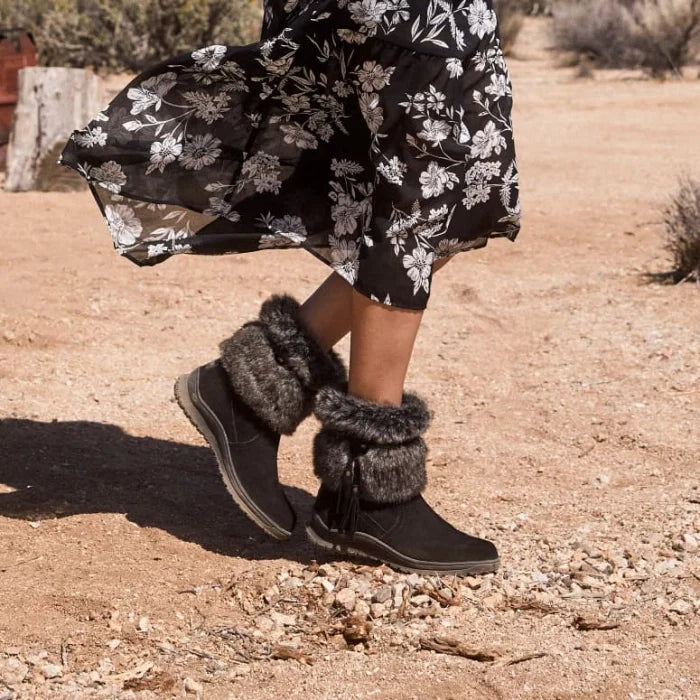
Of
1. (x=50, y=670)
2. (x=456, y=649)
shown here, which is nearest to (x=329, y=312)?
(x=456, y=649)

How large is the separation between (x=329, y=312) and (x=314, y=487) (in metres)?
0.69

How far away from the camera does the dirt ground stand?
208 centimetres

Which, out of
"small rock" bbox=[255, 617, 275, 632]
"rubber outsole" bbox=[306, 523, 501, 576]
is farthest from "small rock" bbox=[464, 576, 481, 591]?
"small rock" bbox=[255, 617, 275, 632]

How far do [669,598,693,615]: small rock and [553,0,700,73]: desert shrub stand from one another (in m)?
11.6

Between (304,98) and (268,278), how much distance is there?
2489 millimetres

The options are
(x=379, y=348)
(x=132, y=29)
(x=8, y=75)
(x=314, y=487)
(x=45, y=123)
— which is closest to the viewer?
(x=379, y=348)

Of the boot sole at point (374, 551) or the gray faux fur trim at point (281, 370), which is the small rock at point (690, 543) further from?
the gray faux fur trim at point (281, 370)

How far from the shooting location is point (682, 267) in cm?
479

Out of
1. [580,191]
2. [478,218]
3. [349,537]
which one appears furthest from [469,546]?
[580,191]

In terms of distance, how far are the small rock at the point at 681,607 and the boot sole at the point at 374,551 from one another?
392 mm

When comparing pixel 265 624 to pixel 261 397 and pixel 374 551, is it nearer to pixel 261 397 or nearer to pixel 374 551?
pixel 374 551

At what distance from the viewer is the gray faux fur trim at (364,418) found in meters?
2.29

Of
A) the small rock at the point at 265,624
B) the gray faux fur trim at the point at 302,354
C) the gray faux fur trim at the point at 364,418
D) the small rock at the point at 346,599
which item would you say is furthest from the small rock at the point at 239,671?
the gray faux fur trim at the point at 302,354

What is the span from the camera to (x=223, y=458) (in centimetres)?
243
